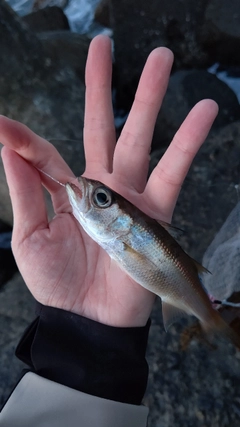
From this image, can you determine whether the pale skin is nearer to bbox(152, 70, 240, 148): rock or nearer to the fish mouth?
the fish mouth

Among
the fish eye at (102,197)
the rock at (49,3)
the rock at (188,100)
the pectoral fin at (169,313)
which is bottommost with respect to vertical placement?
the rock at (49,3)

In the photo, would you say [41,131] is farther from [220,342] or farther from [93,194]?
[220,342]

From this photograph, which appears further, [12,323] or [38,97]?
[38,97]

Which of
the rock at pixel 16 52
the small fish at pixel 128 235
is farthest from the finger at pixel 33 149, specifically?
the rock at pixel 16 52

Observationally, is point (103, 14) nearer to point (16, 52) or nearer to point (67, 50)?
point (67, 50)

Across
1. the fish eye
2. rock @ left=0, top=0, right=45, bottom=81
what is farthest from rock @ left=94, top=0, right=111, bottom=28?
the fish eye

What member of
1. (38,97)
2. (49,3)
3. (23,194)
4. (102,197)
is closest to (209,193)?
(38,97)

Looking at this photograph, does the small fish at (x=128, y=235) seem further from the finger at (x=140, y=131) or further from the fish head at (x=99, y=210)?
the finger at (x=140, y=131)
